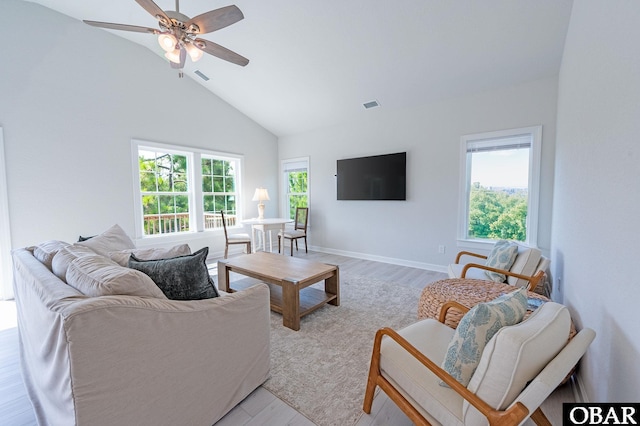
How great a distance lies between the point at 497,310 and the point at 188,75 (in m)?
5.52

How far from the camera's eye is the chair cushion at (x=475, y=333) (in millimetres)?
1029

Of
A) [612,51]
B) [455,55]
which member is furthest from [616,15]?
[455,55]

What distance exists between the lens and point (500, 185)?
11.9ft

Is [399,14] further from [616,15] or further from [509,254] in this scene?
[509,254]

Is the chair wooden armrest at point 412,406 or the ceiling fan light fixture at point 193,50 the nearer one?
the chair wooden armrest at point 412,406

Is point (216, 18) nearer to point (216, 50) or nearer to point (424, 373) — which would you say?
point (216, 50)

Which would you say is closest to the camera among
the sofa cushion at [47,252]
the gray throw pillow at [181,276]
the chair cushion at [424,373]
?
the chair cushion at [424,373]

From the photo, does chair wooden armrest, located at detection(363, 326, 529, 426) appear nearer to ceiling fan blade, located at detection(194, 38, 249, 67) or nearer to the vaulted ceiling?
ceiling fan blade, located at detection(194, 38, 249, 67)

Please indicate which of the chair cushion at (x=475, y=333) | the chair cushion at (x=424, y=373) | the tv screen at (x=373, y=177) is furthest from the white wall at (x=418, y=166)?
the chair cushion at (x=475, y=333)

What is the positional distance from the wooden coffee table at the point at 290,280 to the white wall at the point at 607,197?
190cm

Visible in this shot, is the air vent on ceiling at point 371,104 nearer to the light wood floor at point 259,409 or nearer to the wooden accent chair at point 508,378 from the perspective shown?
the wooden accent chair at point 508,378

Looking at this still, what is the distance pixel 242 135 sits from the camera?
5.55 metres

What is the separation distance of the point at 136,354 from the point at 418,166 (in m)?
4.17

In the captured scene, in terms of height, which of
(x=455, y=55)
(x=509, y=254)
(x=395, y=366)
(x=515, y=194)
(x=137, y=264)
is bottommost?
(x=395, y=366)
